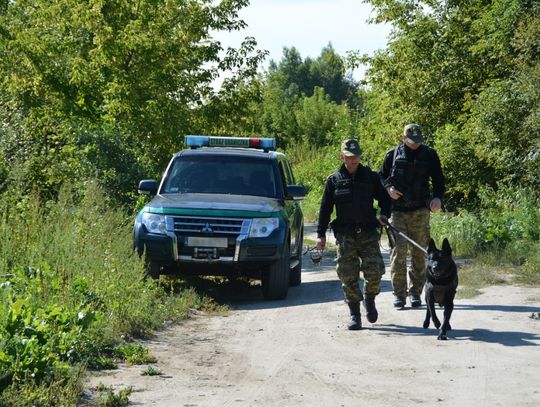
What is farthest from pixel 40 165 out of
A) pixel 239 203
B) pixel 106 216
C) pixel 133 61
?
pixel 239 203

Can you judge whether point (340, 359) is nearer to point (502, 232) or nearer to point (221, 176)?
point (221, 176)

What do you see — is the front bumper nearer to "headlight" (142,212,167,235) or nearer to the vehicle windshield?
"headlight" (142,212,167,235)

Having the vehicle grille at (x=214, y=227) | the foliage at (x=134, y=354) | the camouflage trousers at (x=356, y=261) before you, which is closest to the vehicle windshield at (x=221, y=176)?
the vehicle grille at (x=214, y=227)

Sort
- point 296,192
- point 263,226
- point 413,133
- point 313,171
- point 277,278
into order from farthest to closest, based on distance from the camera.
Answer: point 313,171
point 296,192
point 277,278
point 263,226
point 413,133

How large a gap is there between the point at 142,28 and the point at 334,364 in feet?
45.0

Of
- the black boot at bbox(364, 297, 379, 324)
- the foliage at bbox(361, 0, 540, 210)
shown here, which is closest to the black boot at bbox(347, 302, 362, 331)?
the black boot at bbox(364, 297, 379, 324)

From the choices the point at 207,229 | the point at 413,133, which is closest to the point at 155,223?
the point at 207,229

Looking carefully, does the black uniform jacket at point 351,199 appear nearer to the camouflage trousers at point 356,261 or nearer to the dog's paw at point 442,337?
the camouflage trousers at point 356,261

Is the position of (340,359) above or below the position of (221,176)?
below

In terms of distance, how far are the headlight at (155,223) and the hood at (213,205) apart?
80 mm

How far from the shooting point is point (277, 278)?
42.7 ft

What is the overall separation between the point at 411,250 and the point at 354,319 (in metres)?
1.57

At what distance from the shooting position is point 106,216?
13.9m

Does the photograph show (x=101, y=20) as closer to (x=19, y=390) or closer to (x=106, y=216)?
(x=106, y=216)
